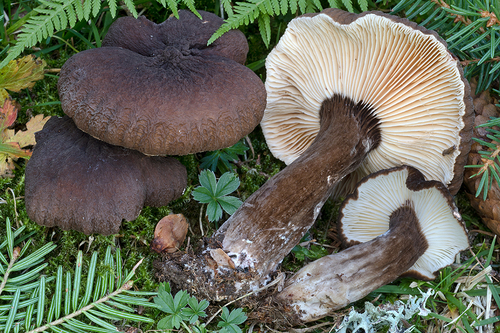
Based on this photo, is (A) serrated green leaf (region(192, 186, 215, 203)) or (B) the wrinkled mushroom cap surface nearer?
(B) the wrinkled mushroom cap surface

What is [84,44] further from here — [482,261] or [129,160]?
[482,261]

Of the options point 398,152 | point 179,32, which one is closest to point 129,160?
point 179,32

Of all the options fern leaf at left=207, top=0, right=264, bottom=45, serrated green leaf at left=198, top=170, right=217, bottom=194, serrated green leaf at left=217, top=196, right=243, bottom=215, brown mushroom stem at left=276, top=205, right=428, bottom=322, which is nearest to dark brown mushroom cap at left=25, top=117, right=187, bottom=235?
serrated green leaf at left=198, top=170, right=217, bottom=194

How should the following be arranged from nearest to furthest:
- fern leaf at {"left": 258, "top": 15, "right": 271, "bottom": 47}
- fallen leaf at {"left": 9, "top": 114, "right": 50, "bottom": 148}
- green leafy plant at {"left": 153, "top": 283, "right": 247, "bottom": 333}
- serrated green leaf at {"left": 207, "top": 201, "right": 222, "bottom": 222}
Answer: green leafy plant at {"left": 153, "top": 283, "right": 247, "bottom": 333}, fallen leaf at {"left": 9, "top": 114, "right": 50, "bottom": 148}, serrated green leaf at {"left": 207, "top": 201, "right": 222, "bottom": 222}, fern leaf at {"left": 258, "top": 15, "right": 271, "bottom": 47}

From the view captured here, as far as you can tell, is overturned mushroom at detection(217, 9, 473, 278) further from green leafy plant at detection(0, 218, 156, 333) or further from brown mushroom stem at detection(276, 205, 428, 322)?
green leafy plant at detection(0, 218, 156, 333)

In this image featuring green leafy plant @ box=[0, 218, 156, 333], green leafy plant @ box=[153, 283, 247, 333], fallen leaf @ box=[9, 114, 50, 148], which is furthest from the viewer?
fallen leaf @ box=[9, 114, 50, 148]

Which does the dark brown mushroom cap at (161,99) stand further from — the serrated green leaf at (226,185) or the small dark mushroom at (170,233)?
the small dark mushroom at (170,233)

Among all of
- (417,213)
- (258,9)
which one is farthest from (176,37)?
(417,213)
